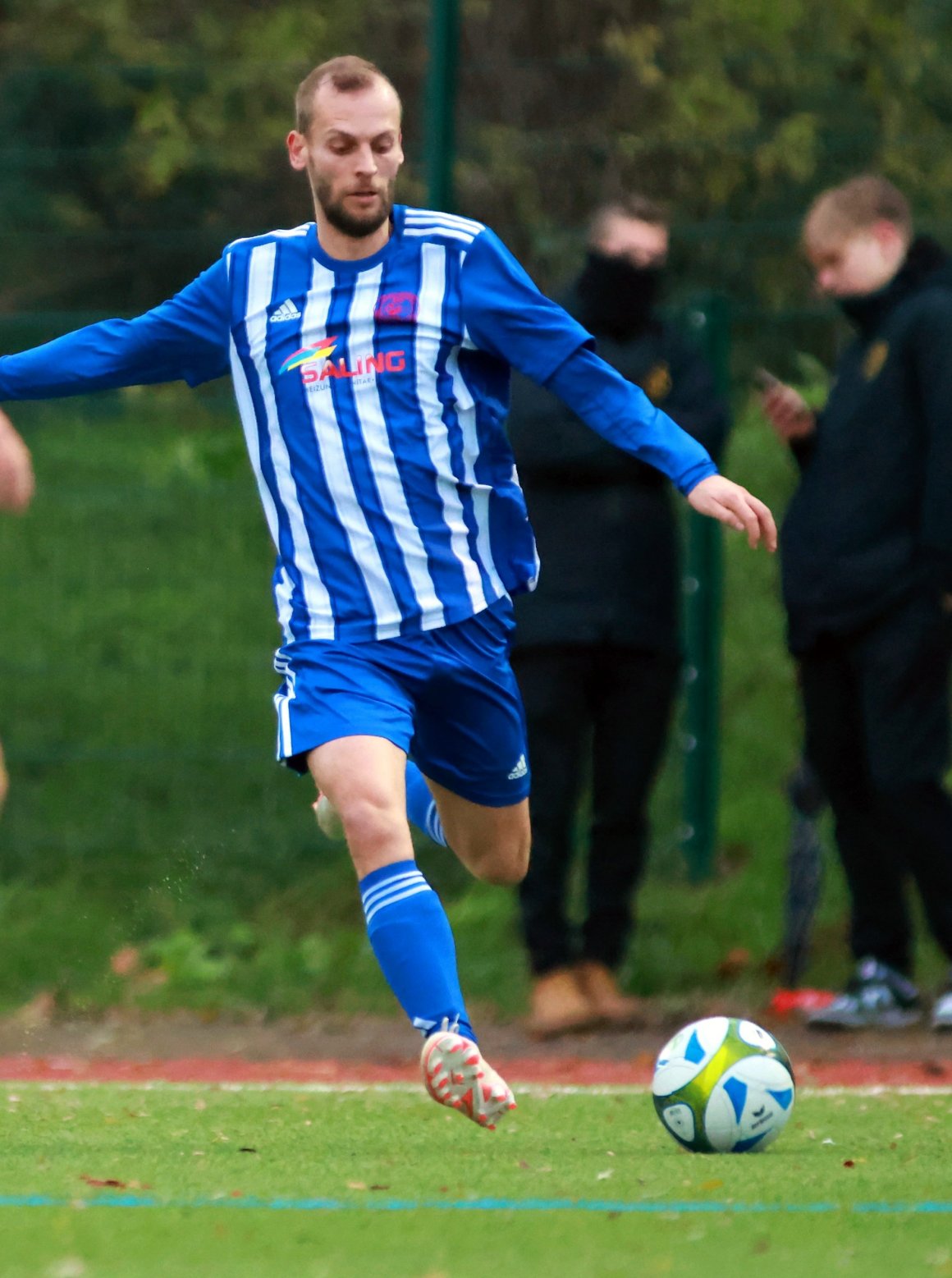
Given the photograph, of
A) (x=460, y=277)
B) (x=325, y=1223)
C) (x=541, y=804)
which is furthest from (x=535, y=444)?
(x=325, y=1223)

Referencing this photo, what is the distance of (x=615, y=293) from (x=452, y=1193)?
427 cm

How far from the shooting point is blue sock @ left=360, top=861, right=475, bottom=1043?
488cm

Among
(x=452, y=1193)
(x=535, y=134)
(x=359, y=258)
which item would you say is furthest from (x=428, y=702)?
(x=535, y=134)

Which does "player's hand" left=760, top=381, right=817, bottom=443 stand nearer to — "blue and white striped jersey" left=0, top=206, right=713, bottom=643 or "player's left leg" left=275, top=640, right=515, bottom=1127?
"blue and white striped jersey" left=0, top=206, right=713, bottom=643

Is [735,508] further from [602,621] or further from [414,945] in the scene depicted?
[602,621]

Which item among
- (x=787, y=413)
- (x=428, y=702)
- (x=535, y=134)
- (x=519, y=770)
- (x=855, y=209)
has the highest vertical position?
(x=535, y=134)

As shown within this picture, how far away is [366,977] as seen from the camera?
8.86 meters

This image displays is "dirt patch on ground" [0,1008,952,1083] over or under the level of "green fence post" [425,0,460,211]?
under

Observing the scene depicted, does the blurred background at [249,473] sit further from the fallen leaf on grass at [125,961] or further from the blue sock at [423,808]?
the blue sock at [423,808]

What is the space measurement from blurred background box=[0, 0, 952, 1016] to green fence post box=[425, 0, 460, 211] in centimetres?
1

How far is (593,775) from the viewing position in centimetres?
823

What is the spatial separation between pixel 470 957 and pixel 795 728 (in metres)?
1.70

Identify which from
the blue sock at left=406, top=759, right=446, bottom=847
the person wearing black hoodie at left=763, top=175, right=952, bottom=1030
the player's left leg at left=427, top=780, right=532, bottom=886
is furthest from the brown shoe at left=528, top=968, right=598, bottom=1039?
the player's left leg at left=427, top=780, right=532, bottom=886

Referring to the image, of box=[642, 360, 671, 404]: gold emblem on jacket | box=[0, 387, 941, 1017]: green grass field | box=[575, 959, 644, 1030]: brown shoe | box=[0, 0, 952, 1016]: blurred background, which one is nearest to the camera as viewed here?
box=[642, 360, 671, 404]: gold emblem on jacket
